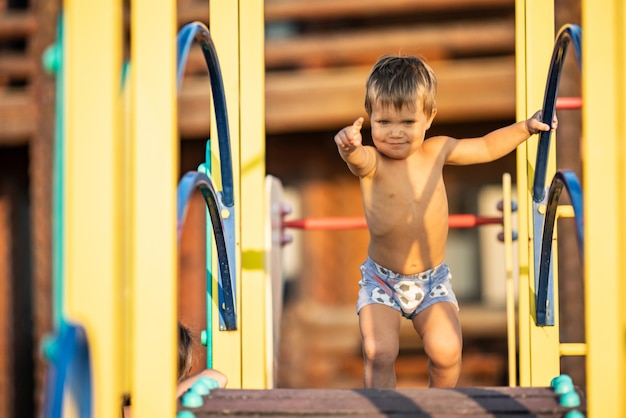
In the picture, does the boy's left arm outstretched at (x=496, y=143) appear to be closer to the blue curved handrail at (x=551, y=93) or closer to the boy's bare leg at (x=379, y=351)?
the blue curved handrail at (x=551, y=93)

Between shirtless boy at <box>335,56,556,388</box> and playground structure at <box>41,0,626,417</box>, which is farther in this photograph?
shirtless boy at <box>335,56,556,388</box>

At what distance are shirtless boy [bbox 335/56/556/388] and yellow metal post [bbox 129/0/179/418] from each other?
0.78 meters

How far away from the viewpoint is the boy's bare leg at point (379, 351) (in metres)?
2.14

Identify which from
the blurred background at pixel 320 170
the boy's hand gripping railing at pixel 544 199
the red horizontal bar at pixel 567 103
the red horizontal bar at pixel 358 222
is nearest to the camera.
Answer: the boy's hand gripping railing at pixel 544 199

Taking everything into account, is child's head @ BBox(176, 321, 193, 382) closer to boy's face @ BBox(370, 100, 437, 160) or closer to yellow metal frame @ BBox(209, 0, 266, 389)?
yellow metal frame @ BBox(209, 0, 266, 389)

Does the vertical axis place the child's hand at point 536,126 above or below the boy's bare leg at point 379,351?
above

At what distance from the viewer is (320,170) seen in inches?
262

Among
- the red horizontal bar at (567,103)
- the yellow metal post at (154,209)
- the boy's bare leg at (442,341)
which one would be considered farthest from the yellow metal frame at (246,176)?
the yellow metal post at (154,209)

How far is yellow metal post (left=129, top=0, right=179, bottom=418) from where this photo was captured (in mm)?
1347

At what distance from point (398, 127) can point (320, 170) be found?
4.46m

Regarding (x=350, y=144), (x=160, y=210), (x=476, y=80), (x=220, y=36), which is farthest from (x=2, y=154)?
(x=160, y=210)

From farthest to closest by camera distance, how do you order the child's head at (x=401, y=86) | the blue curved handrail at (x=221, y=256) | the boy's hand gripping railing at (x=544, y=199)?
the child's head at (x=401, y=86) → the boy's hand gripping railing at (x=544, y=199) → the blue curved handrail at (x=221, y=256)

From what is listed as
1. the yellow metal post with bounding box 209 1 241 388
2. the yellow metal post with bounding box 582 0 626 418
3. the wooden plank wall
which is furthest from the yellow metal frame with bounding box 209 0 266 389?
the wooden plank wall

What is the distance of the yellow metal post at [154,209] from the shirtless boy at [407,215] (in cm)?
78
